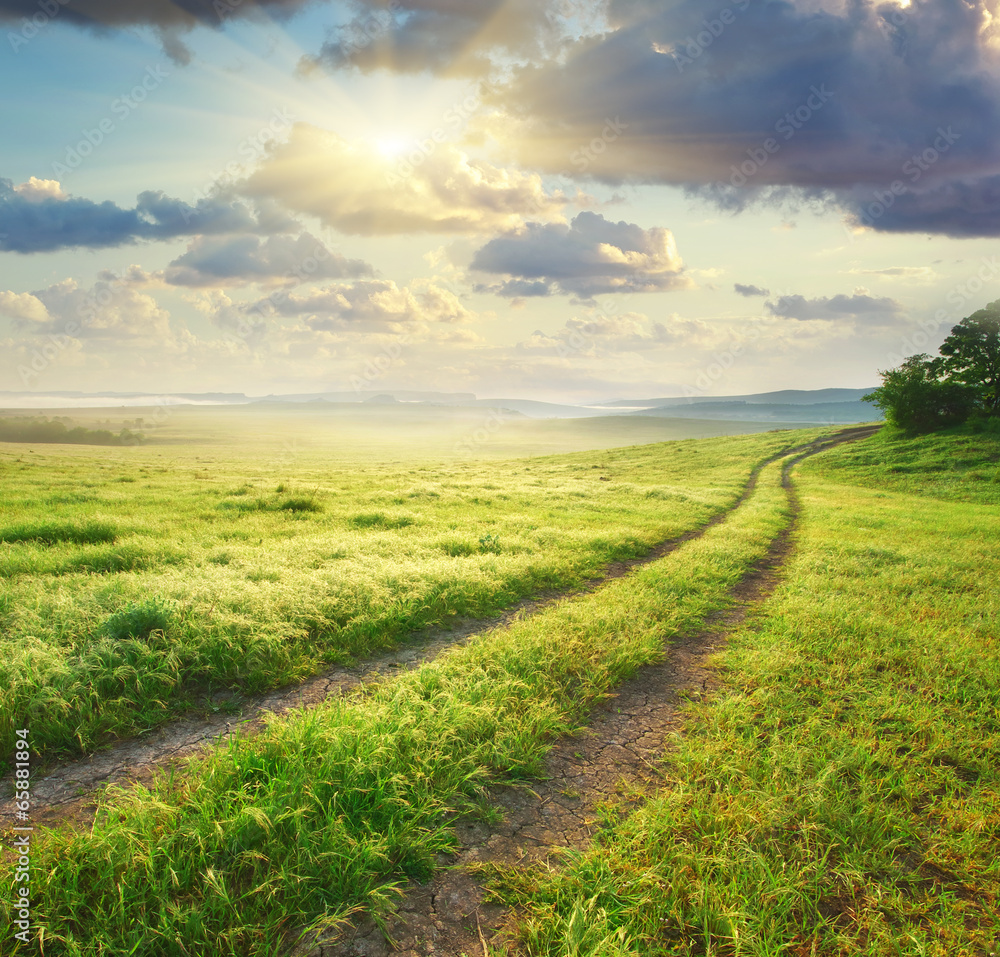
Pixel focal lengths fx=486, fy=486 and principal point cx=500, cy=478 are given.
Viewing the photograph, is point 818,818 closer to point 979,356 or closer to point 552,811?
point 552,811

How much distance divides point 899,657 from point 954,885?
468cm

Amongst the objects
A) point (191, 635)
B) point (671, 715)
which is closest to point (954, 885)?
point (671, 715)

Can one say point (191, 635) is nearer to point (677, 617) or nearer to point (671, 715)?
point (671, 715)

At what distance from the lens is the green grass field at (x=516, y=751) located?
3275mm

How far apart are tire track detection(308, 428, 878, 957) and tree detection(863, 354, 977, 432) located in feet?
196

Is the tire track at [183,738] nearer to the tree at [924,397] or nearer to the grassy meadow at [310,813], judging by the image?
the grassy meadow at [310,813]

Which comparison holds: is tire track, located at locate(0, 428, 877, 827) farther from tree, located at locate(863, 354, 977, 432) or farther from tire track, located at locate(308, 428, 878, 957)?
tree, located at locate(863, 354, 977, 432)

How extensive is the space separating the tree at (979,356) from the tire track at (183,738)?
64.0 m

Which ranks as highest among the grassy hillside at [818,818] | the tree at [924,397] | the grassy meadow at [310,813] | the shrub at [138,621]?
the tree at [924,397]

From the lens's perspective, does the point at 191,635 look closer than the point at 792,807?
No

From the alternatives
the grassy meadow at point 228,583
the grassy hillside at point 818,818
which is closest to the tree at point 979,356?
the grassy meadow at point 228,583

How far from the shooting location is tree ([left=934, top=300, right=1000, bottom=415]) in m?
48.9

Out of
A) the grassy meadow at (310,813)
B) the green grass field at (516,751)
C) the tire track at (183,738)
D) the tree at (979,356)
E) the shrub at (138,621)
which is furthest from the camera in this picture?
the tree at (979,356)

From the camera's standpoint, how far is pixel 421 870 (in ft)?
11.9
